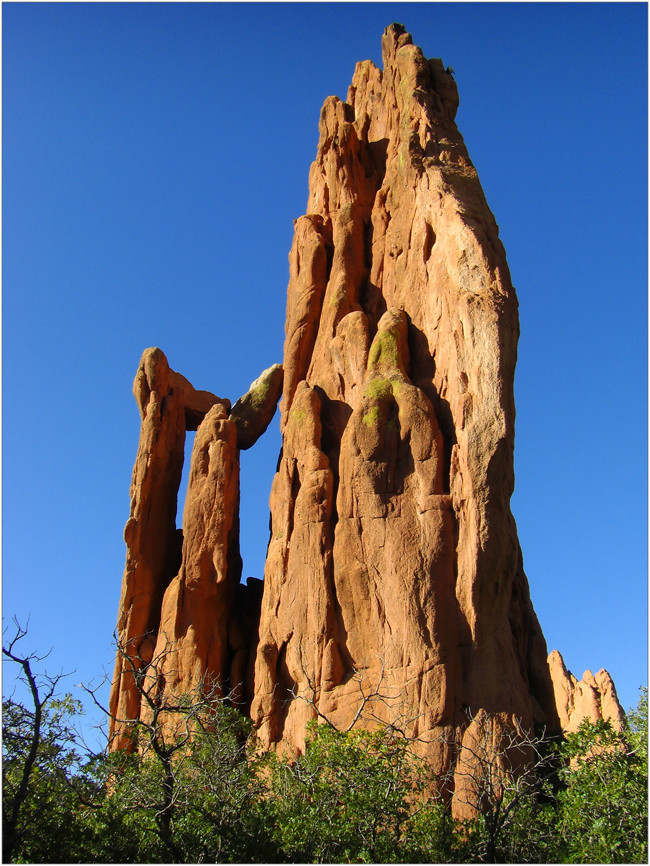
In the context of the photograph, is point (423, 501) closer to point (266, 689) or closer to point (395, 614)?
point (395, 614)

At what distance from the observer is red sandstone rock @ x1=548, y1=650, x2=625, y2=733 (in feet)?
129

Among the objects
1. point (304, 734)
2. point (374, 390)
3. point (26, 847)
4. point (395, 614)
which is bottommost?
point (26, 847)

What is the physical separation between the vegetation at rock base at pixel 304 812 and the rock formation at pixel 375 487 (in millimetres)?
2305

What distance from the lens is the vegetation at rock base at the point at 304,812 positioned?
751 inches

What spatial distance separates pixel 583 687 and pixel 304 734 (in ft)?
59.8

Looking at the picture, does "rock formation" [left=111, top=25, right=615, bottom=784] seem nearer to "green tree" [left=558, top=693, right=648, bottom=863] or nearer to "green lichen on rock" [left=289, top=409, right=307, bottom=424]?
"green lichen on rock" [left=289, top=409, right=307, bottom=424]

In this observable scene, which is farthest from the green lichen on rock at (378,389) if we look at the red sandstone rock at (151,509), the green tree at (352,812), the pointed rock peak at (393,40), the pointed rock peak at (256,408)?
the pointed rock peak at (393,40)

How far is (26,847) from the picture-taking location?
20.0 meters

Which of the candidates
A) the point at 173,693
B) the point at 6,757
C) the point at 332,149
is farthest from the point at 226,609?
the point at 332,149

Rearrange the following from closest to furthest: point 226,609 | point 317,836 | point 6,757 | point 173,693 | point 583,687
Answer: point 317,836, point 6,757, point 173,693, point 226,609, point 583,687

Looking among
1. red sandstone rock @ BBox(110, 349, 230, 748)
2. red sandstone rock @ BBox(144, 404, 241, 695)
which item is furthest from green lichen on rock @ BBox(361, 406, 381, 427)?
red sandstone rock @ BBox(110, 349, 230, 748)

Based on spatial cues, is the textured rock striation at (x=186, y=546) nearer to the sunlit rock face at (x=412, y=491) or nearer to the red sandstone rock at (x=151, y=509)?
the red sandstone rock at (x=151, y=509)

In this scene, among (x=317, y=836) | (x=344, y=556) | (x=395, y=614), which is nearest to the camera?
(x=317, y=836)

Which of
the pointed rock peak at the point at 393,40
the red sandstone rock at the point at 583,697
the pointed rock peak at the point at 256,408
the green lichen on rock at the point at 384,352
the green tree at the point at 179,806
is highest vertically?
the pointed rock peak at the point at 393,40
